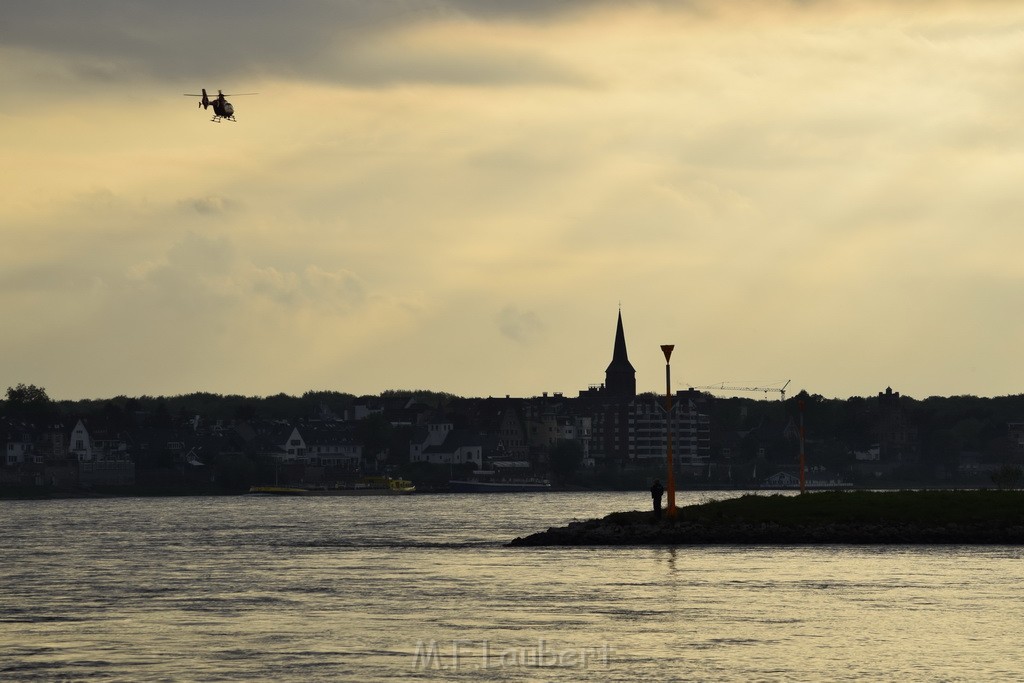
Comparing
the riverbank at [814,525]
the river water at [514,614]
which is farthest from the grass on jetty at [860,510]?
the river water at [514,614]

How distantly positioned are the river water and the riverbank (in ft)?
11.4

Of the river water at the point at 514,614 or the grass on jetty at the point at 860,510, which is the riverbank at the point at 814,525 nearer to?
the grass on jetty at the point at 860,510

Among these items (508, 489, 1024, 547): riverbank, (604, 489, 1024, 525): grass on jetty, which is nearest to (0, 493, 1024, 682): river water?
(508, 489, 1024, 547): riverbank

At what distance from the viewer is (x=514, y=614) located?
45.2 m

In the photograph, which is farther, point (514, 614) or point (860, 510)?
point (860, 510)

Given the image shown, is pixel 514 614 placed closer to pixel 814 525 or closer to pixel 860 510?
pixel 814 525

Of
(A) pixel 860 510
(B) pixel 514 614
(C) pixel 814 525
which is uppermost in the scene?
(A) pixel 860 510

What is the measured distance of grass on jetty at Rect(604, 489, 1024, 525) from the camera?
79.2 metres

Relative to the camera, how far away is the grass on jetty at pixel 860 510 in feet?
260

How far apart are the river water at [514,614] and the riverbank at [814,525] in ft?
11.4

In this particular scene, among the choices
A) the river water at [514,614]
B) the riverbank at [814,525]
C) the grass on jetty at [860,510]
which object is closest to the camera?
the river water at [514,614]

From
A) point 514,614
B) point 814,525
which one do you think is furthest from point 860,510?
point 514,614

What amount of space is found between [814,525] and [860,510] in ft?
12.1

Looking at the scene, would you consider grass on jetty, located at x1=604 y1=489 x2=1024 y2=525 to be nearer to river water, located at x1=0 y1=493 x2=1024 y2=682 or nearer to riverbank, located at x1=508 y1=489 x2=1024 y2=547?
riverbank, located at x1=508 y1=489 x2=1024 y2=547
